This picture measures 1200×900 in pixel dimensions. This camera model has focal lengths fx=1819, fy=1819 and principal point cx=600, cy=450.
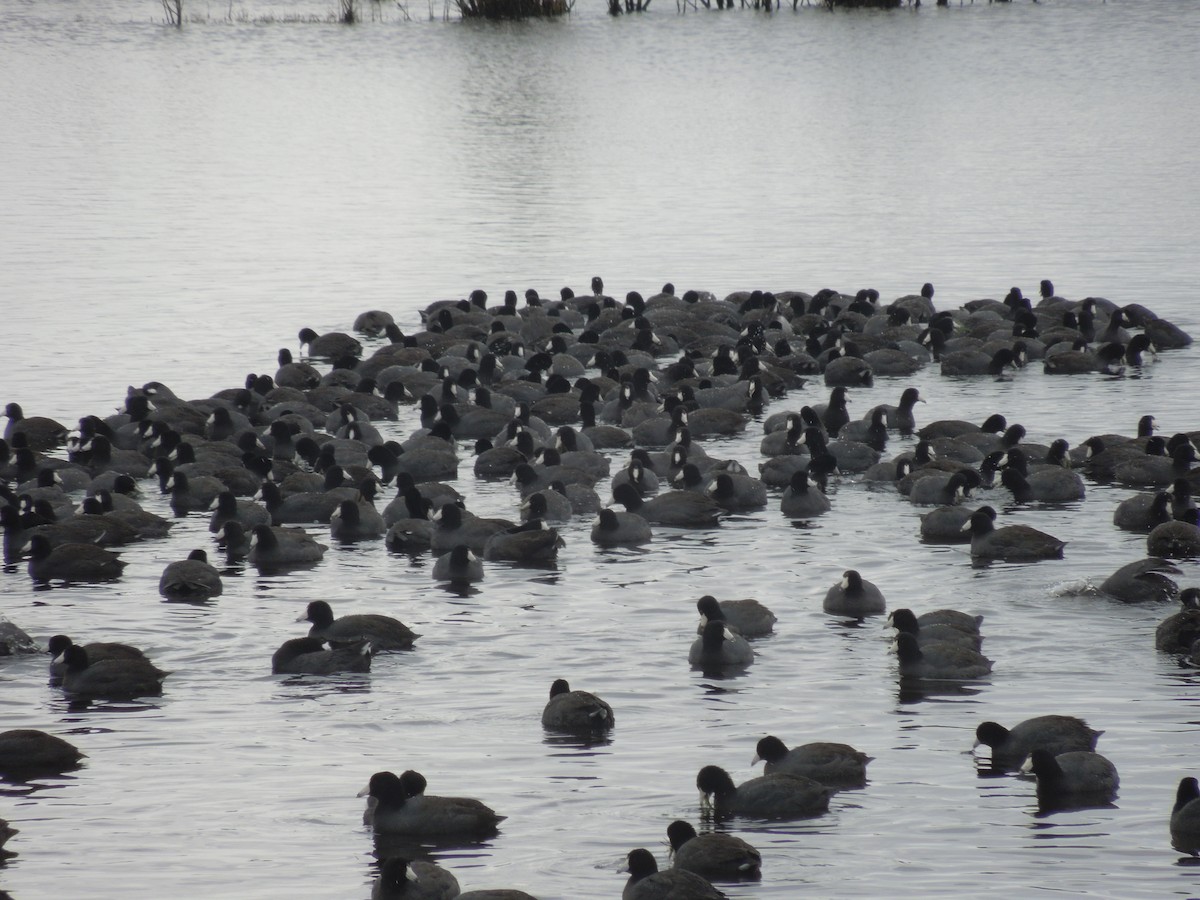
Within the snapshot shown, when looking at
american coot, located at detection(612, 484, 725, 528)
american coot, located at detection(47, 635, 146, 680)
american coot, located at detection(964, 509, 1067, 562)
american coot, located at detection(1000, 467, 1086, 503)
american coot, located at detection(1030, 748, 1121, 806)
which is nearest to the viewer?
american coot, located at detection(1030, 748, 1121, 806)

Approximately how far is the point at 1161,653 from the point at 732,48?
256ft

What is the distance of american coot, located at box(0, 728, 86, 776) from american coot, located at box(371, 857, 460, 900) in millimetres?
3945

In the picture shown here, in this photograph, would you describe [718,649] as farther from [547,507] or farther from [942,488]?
[942,488]

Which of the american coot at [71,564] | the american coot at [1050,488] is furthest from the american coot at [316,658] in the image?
the american coot at [1050,488]

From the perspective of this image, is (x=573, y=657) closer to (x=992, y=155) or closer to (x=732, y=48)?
(x=992, y=155)

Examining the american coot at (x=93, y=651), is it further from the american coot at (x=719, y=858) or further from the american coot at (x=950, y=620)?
the american coot at (x=950, y=620)

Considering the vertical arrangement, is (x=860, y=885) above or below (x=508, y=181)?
below

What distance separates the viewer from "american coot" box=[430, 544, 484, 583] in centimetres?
2094

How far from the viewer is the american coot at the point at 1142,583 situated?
1920 cm

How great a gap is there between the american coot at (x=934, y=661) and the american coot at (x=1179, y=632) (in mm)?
1978

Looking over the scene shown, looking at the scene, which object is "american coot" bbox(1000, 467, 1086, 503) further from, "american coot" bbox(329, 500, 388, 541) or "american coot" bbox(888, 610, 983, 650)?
"american coot" bbox(329, 500, 388, 541)

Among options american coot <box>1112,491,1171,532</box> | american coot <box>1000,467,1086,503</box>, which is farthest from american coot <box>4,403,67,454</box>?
american coot <box>1112,491,1171,532</box>

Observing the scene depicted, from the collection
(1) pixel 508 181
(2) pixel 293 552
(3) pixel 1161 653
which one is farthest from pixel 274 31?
(3) pixel 1161 653

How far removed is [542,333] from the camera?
117 feet
